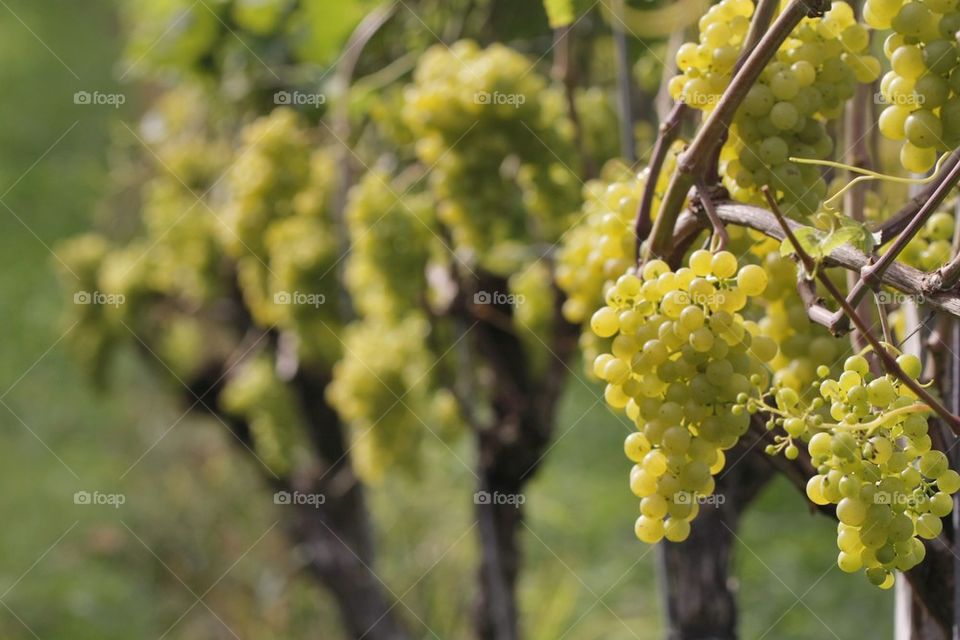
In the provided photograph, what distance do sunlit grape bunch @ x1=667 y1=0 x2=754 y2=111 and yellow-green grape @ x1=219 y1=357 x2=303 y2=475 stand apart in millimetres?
1357

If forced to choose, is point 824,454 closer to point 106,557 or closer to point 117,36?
point 106,557

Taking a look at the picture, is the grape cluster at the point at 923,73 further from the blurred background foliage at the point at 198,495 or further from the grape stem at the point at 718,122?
the blurred background foliage at the point at 198,495

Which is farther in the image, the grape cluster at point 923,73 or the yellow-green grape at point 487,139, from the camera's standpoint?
the yellow-green grape at point 487,139

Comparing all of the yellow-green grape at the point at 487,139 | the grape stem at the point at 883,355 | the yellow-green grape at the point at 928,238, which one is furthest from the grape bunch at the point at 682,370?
the yellow-green grape at the point at 487,139

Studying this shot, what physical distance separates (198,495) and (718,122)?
11.0 ft

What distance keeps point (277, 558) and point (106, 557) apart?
667 millimetres

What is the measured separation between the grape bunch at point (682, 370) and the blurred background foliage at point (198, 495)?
62cm

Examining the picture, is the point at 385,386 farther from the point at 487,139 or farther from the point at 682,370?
the point at 682,370

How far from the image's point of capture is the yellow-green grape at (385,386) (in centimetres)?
127

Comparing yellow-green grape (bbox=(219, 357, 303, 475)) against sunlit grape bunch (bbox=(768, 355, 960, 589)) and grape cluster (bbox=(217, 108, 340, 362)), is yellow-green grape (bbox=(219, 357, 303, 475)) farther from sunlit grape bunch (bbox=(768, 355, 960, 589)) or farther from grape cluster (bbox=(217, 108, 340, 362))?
sunlit grape bunch (bbox=(768, 355, 960, 589))

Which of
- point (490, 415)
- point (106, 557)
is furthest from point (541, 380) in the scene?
point (106, 557)

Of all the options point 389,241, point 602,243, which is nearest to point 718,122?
point 602,243

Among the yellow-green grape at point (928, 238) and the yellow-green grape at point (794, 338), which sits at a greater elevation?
the yellow-green grape at point (928, 238)

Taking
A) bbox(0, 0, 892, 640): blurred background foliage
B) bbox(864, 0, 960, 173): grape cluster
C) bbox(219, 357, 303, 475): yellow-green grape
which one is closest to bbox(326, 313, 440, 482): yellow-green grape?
bbox(0, 0, 892, 640): blurred background foliage
